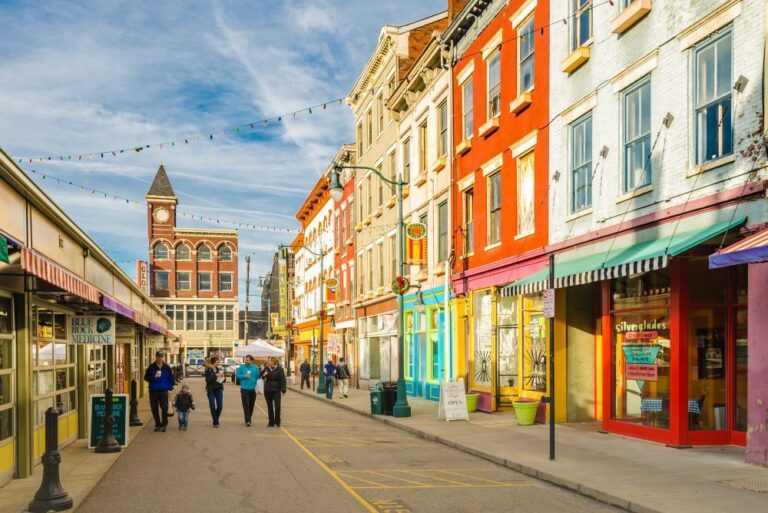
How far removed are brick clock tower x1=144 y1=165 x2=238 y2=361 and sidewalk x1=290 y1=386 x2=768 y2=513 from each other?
7452cm

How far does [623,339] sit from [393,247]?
19.0 meters

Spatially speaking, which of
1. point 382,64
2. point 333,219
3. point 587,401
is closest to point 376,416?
point 587,401

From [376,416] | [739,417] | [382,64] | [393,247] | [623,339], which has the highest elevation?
[382,64]

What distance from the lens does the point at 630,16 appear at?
1526 centimetres

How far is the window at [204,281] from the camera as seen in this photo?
90.8 metres

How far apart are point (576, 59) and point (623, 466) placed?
929 centimetres

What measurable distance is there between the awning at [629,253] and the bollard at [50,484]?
28.8ft

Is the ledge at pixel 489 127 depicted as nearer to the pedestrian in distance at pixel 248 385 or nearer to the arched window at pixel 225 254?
the pedestrian in distance at pixel 248 385

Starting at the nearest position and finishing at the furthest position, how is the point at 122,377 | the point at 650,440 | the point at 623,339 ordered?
1. the point at 650,440
2. the point at 623,339
3. the point at 122,377

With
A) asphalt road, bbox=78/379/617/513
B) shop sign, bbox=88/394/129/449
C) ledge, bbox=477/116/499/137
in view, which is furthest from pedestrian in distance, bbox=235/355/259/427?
ledge, bbox=477/116/499/137

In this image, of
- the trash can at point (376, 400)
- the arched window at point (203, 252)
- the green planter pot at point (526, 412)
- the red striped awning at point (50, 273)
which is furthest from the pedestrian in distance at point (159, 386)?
the arched window at point (203, 252)

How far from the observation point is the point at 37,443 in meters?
12.9

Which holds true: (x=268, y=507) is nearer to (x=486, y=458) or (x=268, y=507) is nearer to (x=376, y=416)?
(x=486, y=458)

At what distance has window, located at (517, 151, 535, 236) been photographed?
20312 mm
